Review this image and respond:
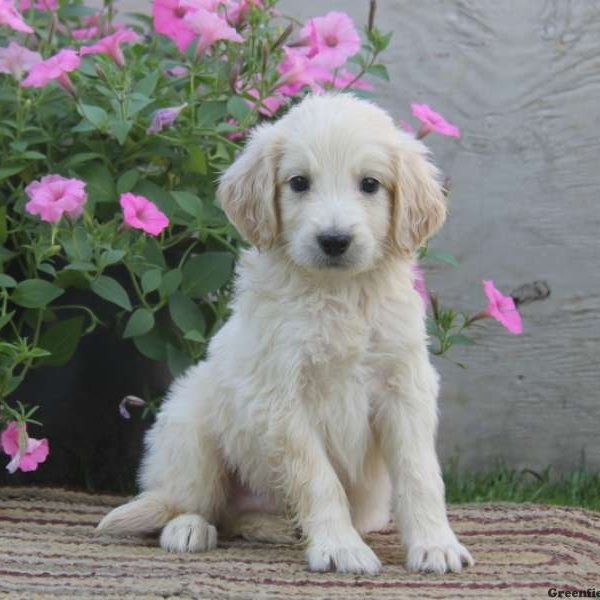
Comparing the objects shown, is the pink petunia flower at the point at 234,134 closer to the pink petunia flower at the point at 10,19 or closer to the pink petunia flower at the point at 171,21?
the pink petunia flower at the point at 171,21

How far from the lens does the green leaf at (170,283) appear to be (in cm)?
423

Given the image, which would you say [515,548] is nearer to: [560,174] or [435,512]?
[435,512]

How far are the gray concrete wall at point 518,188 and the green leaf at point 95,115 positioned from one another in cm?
127

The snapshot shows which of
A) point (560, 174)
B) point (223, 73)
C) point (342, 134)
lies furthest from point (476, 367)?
point (342, 134)

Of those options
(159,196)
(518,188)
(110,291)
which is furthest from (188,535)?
(518,188)

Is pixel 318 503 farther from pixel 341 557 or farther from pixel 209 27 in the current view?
pixel 209 27

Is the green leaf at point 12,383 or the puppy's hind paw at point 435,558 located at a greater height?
the green leaf at point 12,383

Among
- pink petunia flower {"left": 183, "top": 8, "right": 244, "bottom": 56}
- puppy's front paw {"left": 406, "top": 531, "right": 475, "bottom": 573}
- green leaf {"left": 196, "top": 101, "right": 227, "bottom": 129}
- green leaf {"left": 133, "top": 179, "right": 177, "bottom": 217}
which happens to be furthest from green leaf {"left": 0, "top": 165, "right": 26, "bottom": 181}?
puppy's front paw {"left": 406, "top": 531, "right": 475, "bottom": 573}

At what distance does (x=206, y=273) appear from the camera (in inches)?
170

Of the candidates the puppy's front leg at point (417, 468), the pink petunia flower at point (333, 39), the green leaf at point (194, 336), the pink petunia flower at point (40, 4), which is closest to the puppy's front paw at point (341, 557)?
the puppy's front leg at point (417, 468)

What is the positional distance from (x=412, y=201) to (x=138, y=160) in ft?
4.37

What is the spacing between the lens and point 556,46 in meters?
5.14

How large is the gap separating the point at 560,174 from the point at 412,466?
2044 millimetres

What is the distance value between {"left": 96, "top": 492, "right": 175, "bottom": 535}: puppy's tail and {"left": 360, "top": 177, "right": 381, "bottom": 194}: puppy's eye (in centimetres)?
106
